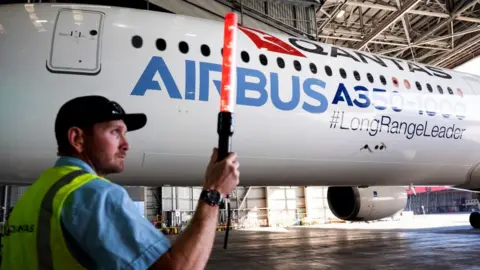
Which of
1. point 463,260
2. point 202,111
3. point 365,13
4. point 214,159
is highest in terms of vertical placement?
point 365,13

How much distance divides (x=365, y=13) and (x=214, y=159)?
74.4ft

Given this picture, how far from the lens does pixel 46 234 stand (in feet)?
4.17

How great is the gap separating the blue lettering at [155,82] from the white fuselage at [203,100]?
0.04 ft

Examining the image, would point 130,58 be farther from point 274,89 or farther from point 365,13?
point 365,13

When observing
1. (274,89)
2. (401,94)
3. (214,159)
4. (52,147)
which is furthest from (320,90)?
(214,159)

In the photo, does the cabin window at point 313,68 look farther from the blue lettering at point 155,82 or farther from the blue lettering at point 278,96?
the blue lettering at point 155,82

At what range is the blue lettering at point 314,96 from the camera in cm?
631

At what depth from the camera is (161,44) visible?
557 cm

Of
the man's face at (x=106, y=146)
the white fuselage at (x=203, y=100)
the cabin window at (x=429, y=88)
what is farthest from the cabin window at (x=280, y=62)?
the man's face at (x=106, y=146)

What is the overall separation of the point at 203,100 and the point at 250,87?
72 cm

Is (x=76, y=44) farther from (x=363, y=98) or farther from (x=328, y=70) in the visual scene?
(x=363, y=98)

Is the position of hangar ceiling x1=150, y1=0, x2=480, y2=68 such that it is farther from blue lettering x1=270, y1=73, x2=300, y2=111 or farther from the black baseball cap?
the black baseball cap

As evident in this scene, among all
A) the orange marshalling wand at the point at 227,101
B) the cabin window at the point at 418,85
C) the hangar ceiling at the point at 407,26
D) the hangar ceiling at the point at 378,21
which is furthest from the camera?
the hangar ceiling at the point at 407,26

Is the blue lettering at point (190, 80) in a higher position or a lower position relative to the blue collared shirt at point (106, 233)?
higher
